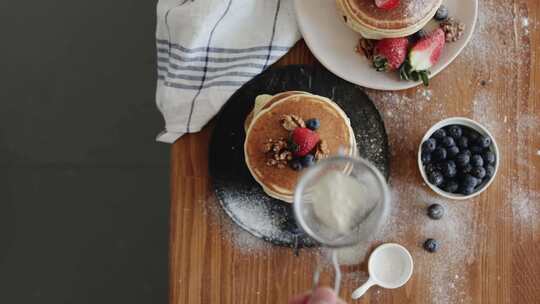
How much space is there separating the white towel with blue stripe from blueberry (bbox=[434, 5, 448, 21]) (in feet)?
0.91

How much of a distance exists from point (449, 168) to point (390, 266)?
22 centimetres

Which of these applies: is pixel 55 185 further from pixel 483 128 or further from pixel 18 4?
pixel 483 128

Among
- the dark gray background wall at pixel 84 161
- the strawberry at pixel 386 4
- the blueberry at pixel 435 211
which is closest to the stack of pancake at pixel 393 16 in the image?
the strawberry at pixel 386 4

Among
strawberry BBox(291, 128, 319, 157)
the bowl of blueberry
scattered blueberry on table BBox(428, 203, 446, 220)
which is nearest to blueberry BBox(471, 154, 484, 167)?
the bowl of blueberry

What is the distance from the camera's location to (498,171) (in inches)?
51.0

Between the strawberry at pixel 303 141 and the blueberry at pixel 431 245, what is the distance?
31 centimetres

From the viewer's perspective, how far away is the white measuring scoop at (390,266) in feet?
4.10

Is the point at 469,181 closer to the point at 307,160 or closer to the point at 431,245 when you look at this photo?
the point at 431,245

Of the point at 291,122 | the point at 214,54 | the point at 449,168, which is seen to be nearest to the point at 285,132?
the point at 291,122

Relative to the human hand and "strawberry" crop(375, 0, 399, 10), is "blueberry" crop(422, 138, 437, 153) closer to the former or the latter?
"strawberry" crop(375, 0, 399, 10)

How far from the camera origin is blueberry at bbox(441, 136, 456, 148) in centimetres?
123

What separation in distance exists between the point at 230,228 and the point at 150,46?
0.78m

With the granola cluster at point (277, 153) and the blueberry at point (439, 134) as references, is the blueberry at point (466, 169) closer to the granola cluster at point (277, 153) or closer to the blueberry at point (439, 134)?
the blueberry at point (439, 134)

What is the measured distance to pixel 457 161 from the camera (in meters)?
1.22
